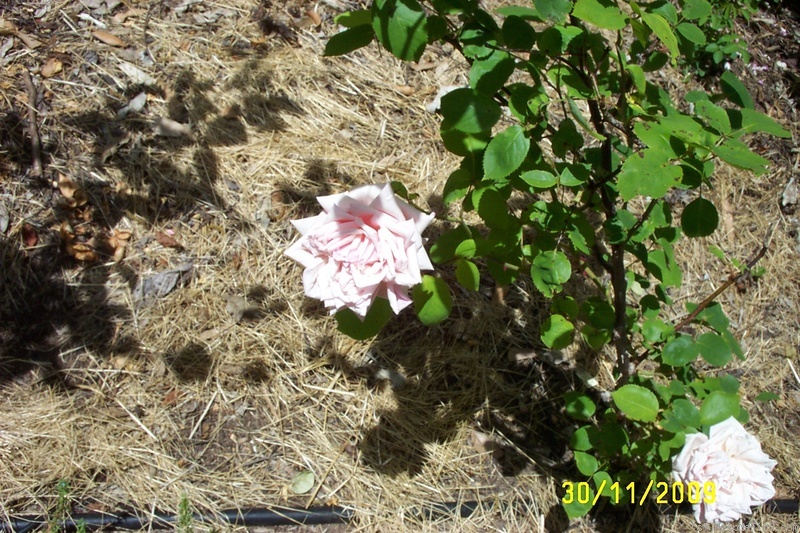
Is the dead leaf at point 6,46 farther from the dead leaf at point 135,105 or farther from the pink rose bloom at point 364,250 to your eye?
the pink rose bloom at point 364,250

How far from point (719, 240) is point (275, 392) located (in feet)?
6.81

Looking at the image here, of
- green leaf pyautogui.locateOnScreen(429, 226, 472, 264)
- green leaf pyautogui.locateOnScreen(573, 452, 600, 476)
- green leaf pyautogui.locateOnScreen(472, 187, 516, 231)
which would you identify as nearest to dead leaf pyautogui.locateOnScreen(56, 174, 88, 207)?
green leaf pyautogui.locateOnScreen(429, 226, 472, 264)

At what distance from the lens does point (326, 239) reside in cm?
127

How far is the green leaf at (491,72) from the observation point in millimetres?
1254

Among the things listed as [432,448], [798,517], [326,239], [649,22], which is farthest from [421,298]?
[798,517]

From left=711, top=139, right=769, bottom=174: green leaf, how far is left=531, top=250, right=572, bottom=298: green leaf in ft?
1.40

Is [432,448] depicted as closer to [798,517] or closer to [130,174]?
[798,517]

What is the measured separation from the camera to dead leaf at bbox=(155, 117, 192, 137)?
247cm

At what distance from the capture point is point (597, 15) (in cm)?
111

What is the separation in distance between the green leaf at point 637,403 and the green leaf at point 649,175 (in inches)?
23.9

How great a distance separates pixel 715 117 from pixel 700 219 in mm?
234

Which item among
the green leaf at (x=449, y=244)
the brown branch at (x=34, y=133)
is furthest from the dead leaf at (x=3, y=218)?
the green leaf at (x=449, y=244)

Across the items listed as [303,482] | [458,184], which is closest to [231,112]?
[458,184]

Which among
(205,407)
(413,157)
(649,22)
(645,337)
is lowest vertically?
(205,407)
